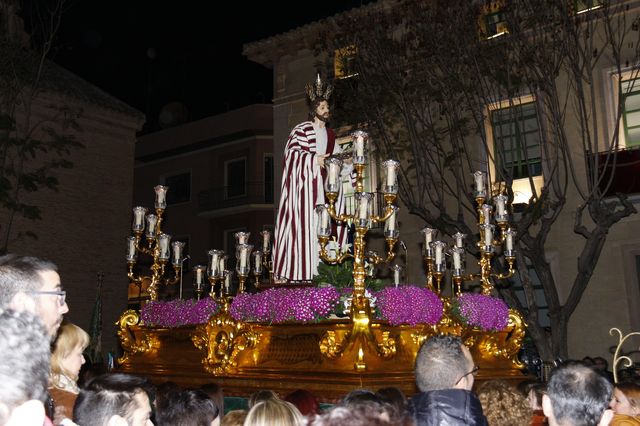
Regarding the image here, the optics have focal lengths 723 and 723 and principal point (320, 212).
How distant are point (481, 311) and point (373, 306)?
4.89 feet

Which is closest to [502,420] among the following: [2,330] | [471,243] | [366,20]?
[2,330]

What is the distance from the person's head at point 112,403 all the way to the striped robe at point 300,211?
5.06 meters

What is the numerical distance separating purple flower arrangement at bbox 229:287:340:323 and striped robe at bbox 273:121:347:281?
0.76m

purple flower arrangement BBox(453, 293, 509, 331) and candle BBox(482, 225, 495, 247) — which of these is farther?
candle BBox(482, 225, 495, 247)

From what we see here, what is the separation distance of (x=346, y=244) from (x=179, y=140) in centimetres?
2208

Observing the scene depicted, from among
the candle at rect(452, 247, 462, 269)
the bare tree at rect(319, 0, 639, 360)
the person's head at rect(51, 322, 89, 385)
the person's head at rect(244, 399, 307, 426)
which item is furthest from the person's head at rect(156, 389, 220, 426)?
the bare tree at rect(319, 0, 639, 360)

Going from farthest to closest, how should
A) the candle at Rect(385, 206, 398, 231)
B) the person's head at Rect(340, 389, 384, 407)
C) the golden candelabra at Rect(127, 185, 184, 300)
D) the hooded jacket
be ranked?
1. the golden candelabra at Rect(127, 185, 184, 300)
2. the candle at Rect(385, 206, 398, 231)
3. the hooded jacket
4. the person's head at Rect(340, 389, 384, 407)

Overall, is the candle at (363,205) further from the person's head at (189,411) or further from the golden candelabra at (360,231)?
the person's head at (189,411)

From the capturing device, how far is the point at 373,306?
738 cm

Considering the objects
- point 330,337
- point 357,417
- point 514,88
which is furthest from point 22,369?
point 514,88

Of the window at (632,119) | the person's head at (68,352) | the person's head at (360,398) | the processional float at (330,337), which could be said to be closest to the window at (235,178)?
the window at (632,119)

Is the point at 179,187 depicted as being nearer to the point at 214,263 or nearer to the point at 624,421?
the point at 214,263

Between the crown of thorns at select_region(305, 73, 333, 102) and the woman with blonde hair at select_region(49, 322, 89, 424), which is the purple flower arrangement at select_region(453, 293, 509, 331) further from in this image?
the woman with blonde hair at select_region(49, 322, 89, 424)

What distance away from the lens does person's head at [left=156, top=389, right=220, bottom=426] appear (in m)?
4.12
